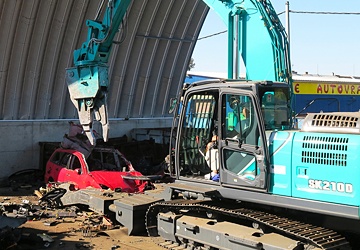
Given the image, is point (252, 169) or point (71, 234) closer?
point (252, 169)

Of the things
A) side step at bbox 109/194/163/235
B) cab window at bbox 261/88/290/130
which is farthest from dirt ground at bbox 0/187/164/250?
cab window at bbox 261/88/290/130

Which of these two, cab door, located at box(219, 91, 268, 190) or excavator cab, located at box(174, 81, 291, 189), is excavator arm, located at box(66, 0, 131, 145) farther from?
cab door, located at box(219, 91, 268, 190)

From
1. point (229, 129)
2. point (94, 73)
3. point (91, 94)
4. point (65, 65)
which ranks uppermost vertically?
point (65, 65)

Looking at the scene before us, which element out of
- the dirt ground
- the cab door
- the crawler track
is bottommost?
the dirt ground

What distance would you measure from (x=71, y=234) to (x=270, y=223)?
412 cm

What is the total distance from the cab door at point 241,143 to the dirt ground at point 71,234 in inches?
86.0

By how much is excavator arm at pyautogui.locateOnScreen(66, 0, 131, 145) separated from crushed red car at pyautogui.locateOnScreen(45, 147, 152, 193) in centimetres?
162

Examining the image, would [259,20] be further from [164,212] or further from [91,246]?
[91,246]

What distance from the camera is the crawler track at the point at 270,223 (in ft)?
Answer: 18.4

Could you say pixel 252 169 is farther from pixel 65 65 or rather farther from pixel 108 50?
pixel 65 65

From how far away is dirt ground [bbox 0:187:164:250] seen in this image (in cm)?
775

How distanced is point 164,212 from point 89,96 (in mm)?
3177

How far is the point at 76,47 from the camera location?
16.5m

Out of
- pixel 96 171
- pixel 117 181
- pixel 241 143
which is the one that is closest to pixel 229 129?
pixel 241 143
